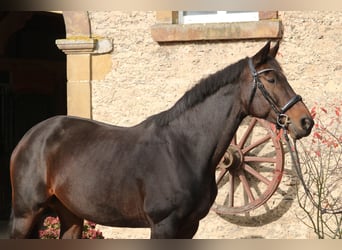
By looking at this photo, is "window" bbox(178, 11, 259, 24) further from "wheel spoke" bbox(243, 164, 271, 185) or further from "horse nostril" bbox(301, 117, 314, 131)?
"horse nostril" bbox(301, 117, 314, 131)

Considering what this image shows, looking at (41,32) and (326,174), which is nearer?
(326,174)

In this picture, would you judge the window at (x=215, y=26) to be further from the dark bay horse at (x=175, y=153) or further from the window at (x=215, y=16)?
the dark bay horse at (x=175, y=153)

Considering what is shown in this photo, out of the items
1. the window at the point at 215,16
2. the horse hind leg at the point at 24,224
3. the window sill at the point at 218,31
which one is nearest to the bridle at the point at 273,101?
the horse hind leg at the point at 24,224

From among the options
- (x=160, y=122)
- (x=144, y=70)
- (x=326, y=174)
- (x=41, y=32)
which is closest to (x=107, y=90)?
(x=144, y=70)

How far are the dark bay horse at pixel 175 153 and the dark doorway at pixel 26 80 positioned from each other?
A: 222 inches

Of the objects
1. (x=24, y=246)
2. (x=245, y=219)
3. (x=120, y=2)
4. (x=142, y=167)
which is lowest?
(x=245, y=219)

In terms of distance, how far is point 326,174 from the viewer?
20.3 ft

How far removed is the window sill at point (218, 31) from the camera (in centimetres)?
644

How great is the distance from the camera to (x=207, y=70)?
6.67 m

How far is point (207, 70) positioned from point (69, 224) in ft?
8.68

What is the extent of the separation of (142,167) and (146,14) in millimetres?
3288

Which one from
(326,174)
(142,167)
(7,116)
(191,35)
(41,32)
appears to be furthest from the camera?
(41,32)

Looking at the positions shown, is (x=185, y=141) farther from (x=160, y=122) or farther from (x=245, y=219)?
(x=245, y=219)

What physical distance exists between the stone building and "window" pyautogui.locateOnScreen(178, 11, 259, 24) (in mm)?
44
